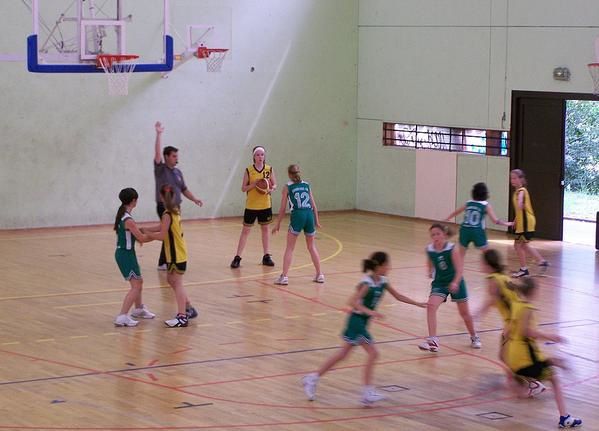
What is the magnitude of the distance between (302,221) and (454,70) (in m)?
8.33

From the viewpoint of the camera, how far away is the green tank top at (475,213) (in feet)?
48.5

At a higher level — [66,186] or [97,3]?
[97,3]

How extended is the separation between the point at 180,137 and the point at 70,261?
575cm

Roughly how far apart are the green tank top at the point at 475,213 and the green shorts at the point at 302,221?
220 centimetres

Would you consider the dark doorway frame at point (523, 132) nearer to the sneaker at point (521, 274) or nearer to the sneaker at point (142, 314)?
the sneaker at point (521, 274)

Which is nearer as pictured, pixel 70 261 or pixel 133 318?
pixel 133 318

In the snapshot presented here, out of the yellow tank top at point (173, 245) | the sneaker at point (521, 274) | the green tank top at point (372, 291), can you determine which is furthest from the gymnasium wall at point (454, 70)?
the green tank top at point (372, 291)

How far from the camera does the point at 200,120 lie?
23078mm

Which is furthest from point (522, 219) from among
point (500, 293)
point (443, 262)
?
point (500, 293)

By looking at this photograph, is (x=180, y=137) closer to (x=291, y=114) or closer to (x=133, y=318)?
(x=291, y=114)

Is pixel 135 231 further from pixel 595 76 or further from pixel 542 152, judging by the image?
pixel 542 152

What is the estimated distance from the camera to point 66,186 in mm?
21719

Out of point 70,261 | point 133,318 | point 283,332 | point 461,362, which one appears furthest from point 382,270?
point 70,261

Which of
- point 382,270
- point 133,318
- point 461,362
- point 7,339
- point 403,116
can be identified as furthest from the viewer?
point 403,116
